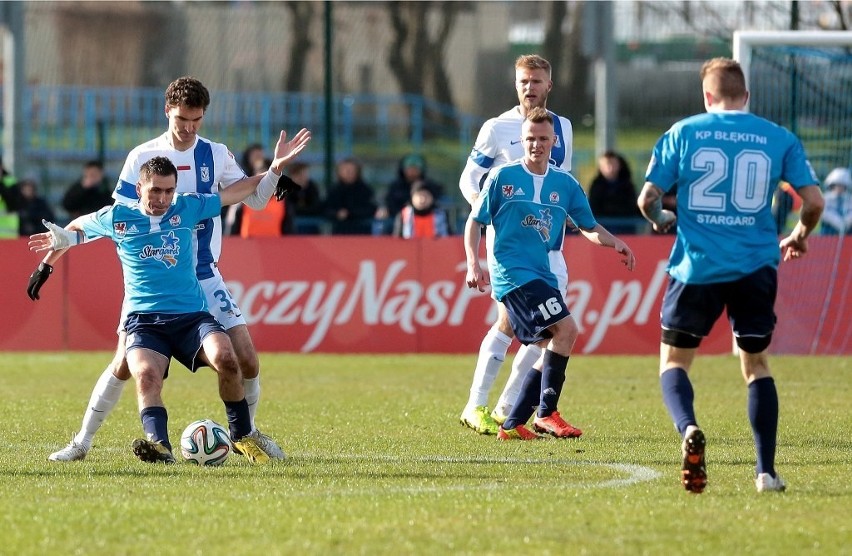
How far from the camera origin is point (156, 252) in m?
7.91

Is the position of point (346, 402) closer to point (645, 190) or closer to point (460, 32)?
point (645, 190)

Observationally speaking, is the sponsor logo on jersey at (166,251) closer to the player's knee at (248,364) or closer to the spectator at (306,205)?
the player's knee at (248,364)

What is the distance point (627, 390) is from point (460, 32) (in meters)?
15.7

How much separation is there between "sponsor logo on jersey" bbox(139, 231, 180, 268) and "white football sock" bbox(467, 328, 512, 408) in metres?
2.32

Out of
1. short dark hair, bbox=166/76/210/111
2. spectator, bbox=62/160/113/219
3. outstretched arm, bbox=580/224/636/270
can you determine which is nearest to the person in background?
spectator, bbox=62/160/113/219

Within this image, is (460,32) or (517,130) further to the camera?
(460,32)

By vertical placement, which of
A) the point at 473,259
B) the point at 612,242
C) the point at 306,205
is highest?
the point at 612,242

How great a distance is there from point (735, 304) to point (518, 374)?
9.64ft

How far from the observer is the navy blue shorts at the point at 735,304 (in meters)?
6.71

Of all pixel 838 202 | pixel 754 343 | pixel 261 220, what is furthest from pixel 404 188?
pixel 754 343

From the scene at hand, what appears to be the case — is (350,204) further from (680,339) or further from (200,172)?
(680,339)

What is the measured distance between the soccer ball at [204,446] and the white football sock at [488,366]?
83.5 inches

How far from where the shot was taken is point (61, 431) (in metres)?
9.48

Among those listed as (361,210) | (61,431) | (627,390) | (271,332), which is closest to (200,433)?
(61,431)
